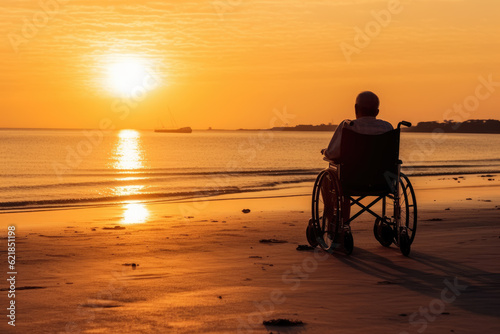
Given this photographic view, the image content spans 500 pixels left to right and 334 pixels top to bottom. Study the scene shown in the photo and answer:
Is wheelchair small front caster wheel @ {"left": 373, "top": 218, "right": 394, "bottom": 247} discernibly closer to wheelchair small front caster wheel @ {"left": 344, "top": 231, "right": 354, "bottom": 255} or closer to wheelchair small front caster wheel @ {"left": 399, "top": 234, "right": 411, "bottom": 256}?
wheelchair small front caster wheel @ {"left": 399, "top": 234, "right": 411, "bottom": 256}

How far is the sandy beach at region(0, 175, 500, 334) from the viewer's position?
3.61m

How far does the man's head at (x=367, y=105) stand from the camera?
613 centimetres

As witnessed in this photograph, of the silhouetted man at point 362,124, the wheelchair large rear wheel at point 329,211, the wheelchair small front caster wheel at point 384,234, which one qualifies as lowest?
the wheelchair small front caster wheel at point 384,234

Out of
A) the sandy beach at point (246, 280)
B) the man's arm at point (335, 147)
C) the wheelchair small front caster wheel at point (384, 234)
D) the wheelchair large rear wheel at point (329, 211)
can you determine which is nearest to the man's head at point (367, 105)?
the man's arm at point (335, 147)

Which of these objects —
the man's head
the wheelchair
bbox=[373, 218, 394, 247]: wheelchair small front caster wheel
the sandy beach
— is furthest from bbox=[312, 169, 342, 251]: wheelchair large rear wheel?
the man's head

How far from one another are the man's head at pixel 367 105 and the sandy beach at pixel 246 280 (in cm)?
135

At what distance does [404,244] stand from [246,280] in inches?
70.9

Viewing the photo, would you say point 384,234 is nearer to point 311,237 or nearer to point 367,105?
point 311,237

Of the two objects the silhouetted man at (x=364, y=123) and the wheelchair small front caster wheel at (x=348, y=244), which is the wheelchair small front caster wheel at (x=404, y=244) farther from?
the silhouetted man at (x=364, y=123)

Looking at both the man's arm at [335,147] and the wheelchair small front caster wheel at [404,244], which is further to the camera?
the man's arm at [335,147]

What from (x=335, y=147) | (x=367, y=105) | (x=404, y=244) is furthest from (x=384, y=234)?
(x=367, y=105)

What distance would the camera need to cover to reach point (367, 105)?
612cm

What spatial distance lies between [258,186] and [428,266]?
46.2 feet

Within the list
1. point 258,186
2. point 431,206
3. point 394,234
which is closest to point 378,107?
point 394,234
